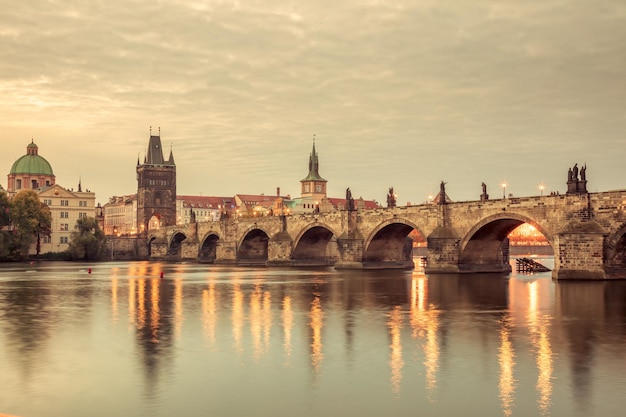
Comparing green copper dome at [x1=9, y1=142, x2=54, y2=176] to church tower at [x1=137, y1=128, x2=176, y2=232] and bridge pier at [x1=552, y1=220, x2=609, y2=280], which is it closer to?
church tower at [x1=137, y1=128, x2=176, y2=232]

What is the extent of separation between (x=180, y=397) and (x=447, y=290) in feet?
105

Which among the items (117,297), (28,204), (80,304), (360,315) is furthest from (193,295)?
(28,204)

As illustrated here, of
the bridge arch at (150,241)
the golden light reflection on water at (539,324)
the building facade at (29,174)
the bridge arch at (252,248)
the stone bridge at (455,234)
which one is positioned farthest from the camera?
the building facade at (29,174)

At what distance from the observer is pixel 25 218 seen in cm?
10419

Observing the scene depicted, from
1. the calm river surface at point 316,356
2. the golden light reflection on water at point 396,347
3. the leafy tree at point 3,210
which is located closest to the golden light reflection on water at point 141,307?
the calm river surface at point 316,356

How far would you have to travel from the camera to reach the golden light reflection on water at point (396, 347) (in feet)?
55.2

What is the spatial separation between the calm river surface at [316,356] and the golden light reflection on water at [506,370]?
5 centimetres

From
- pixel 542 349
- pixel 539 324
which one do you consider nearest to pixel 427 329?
pixel 539 324

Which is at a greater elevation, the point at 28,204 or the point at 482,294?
the point at 28,204

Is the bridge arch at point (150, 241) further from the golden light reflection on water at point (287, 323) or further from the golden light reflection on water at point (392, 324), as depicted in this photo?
the golden light reflection on water at point (287, 323)

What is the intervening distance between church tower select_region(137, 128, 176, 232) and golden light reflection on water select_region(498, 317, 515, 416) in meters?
163

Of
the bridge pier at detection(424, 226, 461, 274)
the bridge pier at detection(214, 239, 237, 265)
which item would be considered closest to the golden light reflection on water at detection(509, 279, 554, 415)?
the bridge pier at detection(424, 226, 461, 274)

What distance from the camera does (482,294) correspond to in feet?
137

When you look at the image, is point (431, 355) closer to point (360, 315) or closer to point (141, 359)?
point (141, 359)
